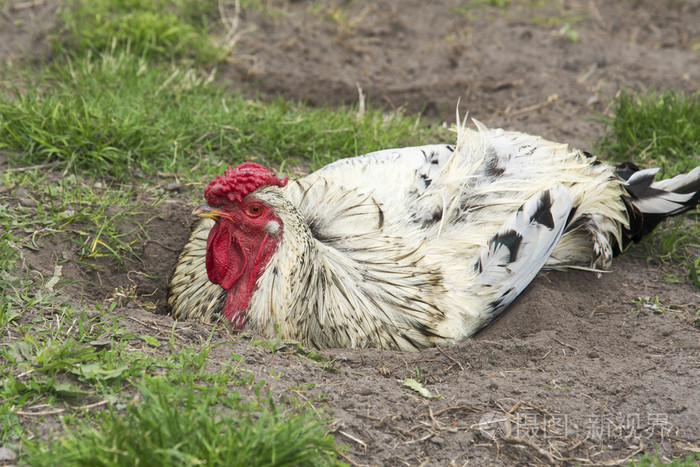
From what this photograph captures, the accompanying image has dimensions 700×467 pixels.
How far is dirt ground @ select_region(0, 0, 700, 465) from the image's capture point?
281 cm

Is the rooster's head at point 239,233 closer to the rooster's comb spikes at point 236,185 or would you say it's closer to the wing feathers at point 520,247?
the rooster's comb spikes at point 236,185

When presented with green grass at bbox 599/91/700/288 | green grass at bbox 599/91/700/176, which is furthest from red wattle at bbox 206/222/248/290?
green grass at bbox 599/91/700/176

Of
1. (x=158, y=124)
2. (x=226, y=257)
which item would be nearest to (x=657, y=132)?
(x=226, y=257)

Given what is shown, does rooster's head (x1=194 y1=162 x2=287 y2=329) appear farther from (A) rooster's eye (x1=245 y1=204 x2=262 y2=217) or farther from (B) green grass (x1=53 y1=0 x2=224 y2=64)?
(B) green grass (x1=53 y1=0 x2=224 y2=64)

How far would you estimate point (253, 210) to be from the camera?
132 inches

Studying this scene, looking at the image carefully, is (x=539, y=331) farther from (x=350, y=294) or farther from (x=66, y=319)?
(x=66, y=319)

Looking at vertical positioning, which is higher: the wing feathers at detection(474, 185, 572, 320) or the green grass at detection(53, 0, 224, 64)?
the green grass at detection(53, 0, 224, 64)

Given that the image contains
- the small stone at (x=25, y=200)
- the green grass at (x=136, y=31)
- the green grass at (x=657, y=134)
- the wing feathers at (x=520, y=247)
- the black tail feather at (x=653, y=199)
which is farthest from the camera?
the green grass at (x=136, y=31)

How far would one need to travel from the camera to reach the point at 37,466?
232 cm

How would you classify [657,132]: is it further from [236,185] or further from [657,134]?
[236,185]

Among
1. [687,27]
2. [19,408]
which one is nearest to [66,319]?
[19,408]

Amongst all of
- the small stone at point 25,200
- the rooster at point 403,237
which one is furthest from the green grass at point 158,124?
the rooster at point 403,237

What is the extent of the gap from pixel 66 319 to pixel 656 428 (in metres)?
2.61

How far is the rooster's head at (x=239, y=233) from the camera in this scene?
3305mm
